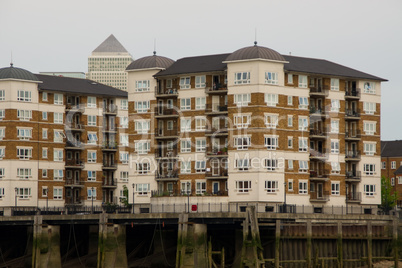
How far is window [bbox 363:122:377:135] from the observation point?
463 feet

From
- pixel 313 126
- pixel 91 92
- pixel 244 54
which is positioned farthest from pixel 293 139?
pixel 91 92

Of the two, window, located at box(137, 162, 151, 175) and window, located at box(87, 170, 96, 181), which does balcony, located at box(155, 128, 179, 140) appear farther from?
window, located at box(87, 170, 96, 181)

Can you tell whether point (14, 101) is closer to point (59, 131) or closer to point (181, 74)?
point (59, 131)

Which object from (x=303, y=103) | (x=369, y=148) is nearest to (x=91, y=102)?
(x=303, y=103)

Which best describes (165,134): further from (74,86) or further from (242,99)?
(74,86)

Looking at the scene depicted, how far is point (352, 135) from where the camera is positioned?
13988 centimetres

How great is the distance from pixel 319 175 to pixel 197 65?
23699 millimetres

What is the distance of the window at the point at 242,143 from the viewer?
13025 centimetres

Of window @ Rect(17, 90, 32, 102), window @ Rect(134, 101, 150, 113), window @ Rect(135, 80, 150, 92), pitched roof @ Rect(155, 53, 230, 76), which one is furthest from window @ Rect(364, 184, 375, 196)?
window @ Rect(17, 90, 32, 102)

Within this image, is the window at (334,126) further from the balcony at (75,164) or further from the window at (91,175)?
the window at (91,175)

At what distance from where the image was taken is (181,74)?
138 meters

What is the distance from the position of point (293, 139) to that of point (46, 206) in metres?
43.5

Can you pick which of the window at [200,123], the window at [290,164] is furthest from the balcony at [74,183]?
the window at [290,164]

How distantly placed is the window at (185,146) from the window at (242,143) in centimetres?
843
